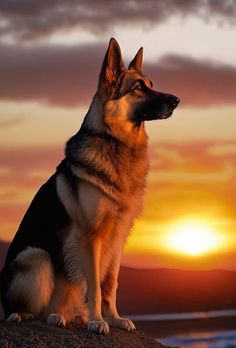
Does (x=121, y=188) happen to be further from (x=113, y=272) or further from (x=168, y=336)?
(x=168, y=336)

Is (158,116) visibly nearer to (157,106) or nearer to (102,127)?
(157,106)

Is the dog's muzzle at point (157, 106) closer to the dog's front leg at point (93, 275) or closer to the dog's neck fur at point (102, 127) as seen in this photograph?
the dog's neck fur at point (102, 127)

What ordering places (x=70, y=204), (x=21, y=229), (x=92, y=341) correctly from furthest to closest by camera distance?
Answer: (x=21, y=229) → (x=70, y=204) → (x=92, y=341)

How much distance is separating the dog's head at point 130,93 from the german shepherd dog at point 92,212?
11mm

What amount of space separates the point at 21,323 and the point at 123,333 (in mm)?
1189

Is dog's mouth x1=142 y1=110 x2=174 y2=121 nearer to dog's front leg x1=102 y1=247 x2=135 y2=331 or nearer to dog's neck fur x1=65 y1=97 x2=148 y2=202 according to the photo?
dog's neck fur x1=65 y1=97 x2=148 y2=202

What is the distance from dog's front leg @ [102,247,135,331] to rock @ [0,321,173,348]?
0.13 meters

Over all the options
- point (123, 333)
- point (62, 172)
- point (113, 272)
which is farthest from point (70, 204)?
point (123, 333)

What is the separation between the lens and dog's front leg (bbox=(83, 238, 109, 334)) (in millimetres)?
8359

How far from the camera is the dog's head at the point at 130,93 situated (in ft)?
28.1

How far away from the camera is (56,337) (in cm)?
779

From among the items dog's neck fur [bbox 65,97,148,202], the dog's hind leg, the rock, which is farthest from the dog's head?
the rock

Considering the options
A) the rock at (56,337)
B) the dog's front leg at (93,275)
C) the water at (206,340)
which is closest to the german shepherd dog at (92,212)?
the dog's front leg at (93,275)

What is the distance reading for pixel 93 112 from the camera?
8.67 m
